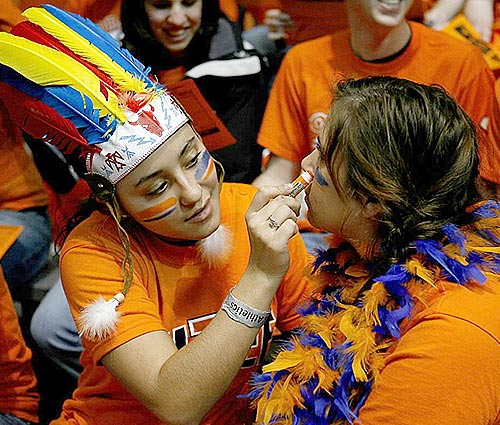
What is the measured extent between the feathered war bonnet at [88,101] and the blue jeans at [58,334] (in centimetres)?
65

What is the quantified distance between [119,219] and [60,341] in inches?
28.6

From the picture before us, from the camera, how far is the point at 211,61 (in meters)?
2.04

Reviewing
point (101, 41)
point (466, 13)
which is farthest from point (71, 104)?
point (466, 13)

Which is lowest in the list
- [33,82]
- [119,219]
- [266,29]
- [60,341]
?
[266,29]

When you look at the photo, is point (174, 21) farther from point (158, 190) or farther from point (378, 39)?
point (158, 190)

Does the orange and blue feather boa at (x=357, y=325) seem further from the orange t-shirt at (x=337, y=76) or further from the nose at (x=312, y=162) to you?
the orange t-shirt at (x=337, y=76)

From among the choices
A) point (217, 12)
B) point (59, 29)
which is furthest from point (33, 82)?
point (217, 12)

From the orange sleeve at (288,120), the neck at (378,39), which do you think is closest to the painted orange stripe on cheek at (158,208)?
the orange sleeve at (288,120)

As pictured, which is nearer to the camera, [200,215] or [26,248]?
[200,215]

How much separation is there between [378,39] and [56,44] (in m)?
1.00

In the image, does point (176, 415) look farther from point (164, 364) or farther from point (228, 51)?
point (228, 51)

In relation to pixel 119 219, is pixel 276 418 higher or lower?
lower

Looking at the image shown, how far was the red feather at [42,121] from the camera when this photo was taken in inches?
43.4

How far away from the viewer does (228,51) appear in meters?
2.09
